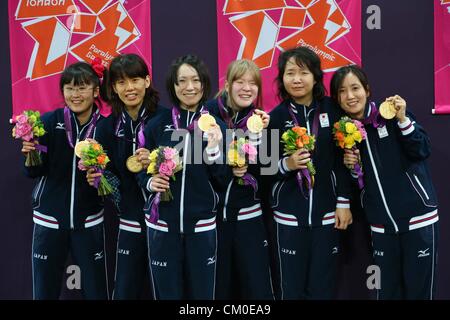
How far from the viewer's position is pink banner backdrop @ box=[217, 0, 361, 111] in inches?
167

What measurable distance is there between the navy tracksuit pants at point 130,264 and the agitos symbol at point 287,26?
1.62 m

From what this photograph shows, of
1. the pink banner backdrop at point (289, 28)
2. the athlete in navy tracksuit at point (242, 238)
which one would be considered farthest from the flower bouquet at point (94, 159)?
the pink banner backdrop at point (289, 28)

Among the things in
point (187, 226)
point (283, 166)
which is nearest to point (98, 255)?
point (187, 226)

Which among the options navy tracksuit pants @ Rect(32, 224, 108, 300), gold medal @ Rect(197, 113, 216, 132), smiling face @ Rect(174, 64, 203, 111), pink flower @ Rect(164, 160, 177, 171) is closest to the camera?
pink flower @ Rect(164, 160, 177, 171)

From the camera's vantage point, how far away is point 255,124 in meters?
3.50

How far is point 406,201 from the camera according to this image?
3652 millimetres

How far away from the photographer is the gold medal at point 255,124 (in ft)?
11.5

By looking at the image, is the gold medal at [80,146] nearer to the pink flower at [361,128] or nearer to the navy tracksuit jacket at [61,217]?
the navy tracksuit jacket at [61,217]

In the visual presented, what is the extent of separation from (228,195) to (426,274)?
143 centimetres

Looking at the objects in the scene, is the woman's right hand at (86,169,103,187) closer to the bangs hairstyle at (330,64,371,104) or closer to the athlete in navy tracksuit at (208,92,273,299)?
the athlete in navy tracksuit at (208,92,273,299)

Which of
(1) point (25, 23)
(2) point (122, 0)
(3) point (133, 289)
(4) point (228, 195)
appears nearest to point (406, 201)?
(4) point (228, 195)

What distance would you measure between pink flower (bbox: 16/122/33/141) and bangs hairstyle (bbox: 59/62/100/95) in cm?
39

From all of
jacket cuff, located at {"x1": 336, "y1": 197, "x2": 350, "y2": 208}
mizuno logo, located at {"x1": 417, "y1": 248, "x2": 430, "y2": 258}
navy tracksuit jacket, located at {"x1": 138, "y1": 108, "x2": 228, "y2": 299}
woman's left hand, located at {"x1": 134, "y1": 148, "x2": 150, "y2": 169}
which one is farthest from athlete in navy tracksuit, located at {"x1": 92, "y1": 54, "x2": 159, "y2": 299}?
mizuno logo, located at {"x1": 417, "y1": 248, "x2": 430, "y2": 258}

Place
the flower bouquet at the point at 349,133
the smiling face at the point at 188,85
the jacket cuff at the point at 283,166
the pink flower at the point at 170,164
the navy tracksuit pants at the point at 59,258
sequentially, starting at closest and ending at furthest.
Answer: the pink flower at the point at 170,164
the smiling face at the point at 188,85
the flower bouquet at the point at 349,133
the jacket cuff at the point at 283,166
the navy tracksuit pants at the point at 59,258
